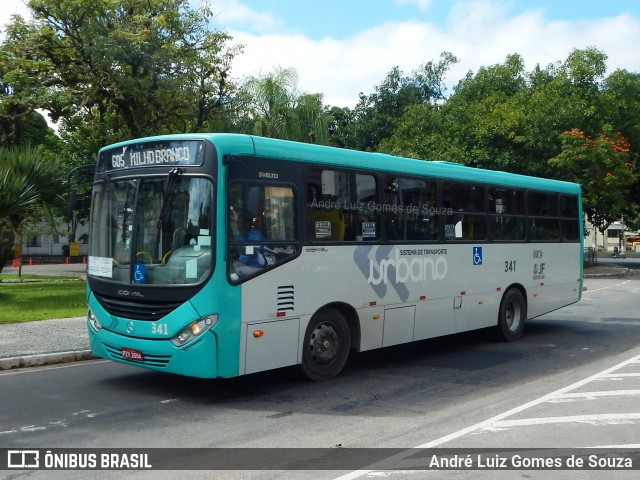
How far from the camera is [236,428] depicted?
23.1 feet

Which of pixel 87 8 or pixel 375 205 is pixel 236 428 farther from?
pixel 87 8

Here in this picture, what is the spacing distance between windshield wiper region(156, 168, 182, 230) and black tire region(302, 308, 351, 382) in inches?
91.7

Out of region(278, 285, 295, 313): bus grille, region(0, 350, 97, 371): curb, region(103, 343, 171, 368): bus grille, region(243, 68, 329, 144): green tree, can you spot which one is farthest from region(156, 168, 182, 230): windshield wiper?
region(243, 68, 329, 144): green tree

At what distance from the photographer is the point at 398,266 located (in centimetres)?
1036

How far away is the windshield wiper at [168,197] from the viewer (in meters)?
7.95

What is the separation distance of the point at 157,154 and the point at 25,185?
9.92 meters

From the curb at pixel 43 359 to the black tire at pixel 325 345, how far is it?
415 cm

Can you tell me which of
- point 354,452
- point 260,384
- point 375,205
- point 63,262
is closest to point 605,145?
point 375,205

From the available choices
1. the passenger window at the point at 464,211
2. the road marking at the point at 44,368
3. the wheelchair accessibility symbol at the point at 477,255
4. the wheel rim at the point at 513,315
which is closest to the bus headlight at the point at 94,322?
the road marking at the point at 44,368

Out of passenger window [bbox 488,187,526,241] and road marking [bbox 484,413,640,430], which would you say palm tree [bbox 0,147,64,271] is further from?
road marking [bbox 484,413,640,430]

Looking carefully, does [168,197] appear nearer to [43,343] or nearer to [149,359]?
[149,359]

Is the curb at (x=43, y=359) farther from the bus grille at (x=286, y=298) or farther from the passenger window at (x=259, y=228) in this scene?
the passenger window at (x=259, y=228)

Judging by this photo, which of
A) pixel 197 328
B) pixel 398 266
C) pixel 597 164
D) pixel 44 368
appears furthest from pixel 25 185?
pixel 597 164

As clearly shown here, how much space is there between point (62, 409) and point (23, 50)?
18.6 m
